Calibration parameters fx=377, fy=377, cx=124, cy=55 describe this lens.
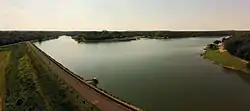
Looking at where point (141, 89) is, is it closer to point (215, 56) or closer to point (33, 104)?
point (33, 104)

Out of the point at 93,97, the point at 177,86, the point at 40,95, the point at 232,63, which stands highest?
the point at 40,95

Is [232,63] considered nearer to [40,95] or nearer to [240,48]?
[240,48]

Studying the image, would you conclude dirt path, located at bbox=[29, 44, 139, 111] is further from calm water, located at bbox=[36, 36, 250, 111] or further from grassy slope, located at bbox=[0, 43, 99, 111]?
calm water, located at bbox=[36, 36, 250, 111]

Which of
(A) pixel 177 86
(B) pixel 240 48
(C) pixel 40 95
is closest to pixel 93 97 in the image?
(C) pixel 40 95

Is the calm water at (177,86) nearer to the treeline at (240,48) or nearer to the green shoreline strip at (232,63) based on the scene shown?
the green shoreline strip at (232,63)

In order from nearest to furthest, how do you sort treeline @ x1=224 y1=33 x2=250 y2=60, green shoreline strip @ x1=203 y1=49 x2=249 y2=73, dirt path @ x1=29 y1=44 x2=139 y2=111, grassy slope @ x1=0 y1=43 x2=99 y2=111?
grassy slope @ x1=0 y1=43 x2=99 y2=111 < dirt path @ x1=29 y1=44 x2=139 y2=111 < green shoreline strip @ x1=203 y1=49 x2=249 y2=73 < treeline @ x1=224 y1=33 x2=250 y2=60

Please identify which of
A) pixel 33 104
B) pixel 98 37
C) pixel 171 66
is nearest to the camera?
pixel 33 104

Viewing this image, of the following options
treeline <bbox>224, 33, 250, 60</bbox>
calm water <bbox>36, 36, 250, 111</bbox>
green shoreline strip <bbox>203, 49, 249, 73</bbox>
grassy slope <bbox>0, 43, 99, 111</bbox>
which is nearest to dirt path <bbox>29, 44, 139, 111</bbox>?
grassy slope <bbox>0, 43, 99, 111</bbox>

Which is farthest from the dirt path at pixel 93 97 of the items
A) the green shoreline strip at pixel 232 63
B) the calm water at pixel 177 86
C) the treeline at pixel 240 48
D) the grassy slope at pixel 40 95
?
the treeline at pixel 240 48

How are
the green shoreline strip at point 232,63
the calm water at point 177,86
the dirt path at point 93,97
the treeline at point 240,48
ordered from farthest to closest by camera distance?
the treeline at point 240,48
the green shoreline strip at point 232,63
the calm water at point 177,86
the dirt path at point 93,97

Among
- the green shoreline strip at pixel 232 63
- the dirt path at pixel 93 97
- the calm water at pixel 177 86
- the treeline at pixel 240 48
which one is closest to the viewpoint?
the dirt path at pixel 93 97

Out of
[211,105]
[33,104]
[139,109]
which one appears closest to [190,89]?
[211,105]
